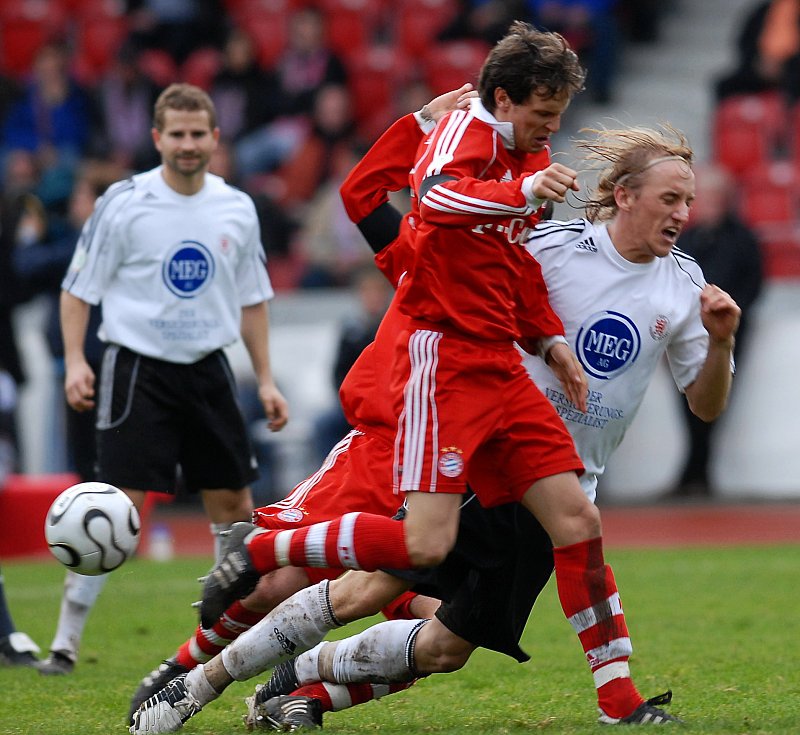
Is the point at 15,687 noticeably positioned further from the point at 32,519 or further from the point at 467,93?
the point at 32,519

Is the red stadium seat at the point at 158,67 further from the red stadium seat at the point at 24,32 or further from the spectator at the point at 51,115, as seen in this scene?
the red stadium seat at the point at 24,32

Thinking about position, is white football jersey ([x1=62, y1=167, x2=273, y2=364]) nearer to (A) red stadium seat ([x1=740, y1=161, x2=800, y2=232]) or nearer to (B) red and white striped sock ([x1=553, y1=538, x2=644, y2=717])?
(B) red and white striped sock ([x1=553, y1=538, x2=644, y2=717])

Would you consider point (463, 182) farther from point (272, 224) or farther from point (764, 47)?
point (764, 47)

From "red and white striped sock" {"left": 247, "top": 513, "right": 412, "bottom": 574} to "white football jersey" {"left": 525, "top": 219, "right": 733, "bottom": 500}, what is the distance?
80 centimetres

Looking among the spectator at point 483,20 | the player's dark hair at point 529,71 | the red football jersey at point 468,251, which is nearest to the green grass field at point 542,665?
the red football jersey at point 468,251

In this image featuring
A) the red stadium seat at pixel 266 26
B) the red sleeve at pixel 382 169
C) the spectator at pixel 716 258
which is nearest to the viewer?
the red sleeve at pixel 382 169

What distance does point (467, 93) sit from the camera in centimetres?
541

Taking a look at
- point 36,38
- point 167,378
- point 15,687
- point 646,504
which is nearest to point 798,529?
point 646,504

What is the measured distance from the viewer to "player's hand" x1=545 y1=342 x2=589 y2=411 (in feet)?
16.4

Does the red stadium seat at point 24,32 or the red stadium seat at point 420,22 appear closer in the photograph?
the red stadium seat at point 420,22

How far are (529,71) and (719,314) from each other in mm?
982

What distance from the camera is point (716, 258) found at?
12.6 meters

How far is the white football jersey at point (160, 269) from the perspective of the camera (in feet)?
22.7

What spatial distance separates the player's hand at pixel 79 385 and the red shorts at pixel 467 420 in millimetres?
2191
